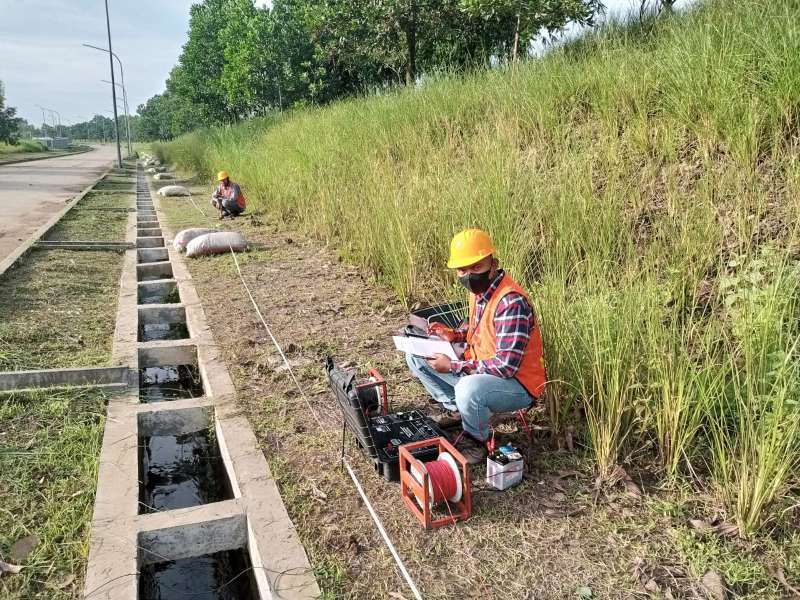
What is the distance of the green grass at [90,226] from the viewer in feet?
32.3

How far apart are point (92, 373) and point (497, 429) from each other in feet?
9.66

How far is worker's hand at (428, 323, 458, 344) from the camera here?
3.58 m

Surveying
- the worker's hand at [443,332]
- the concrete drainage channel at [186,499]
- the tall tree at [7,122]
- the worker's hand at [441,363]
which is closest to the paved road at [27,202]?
the concrete drainage channel at [186,499]

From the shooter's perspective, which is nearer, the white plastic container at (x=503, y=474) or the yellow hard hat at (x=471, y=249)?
the white plastic container at (x=503, y=474)

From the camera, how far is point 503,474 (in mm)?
2869

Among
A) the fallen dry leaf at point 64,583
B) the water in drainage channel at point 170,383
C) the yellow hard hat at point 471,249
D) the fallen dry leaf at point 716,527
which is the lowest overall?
the water in drainage channel at point 170,383

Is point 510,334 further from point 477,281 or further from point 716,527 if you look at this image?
point 716,527

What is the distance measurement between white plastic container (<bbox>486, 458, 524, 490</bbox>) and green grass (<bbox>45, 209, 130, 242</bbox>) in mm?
8740

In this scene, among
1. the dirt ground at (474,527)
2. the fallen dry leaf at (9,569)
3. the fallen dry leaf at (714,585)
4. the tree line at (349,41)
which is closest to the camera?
the fallen dry leaf at (714,585)

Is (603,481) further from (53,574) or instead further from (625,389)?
(53,574)

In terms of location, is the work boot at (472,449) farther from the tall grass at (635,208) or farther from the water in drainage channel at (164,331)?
the water in drainage channel at (164,331)

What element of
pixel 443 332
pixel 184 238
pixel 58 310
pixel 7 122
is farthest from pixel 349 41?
pixel 7 122

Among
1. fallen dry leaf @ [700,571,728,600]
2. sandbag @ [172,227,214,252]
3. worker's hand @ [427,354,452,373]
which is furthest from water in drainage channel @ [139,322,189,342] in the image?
fallen dry leaf @ [700,571,728,600]

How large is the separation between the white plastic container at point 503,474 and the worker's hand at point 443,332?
0.87 m
